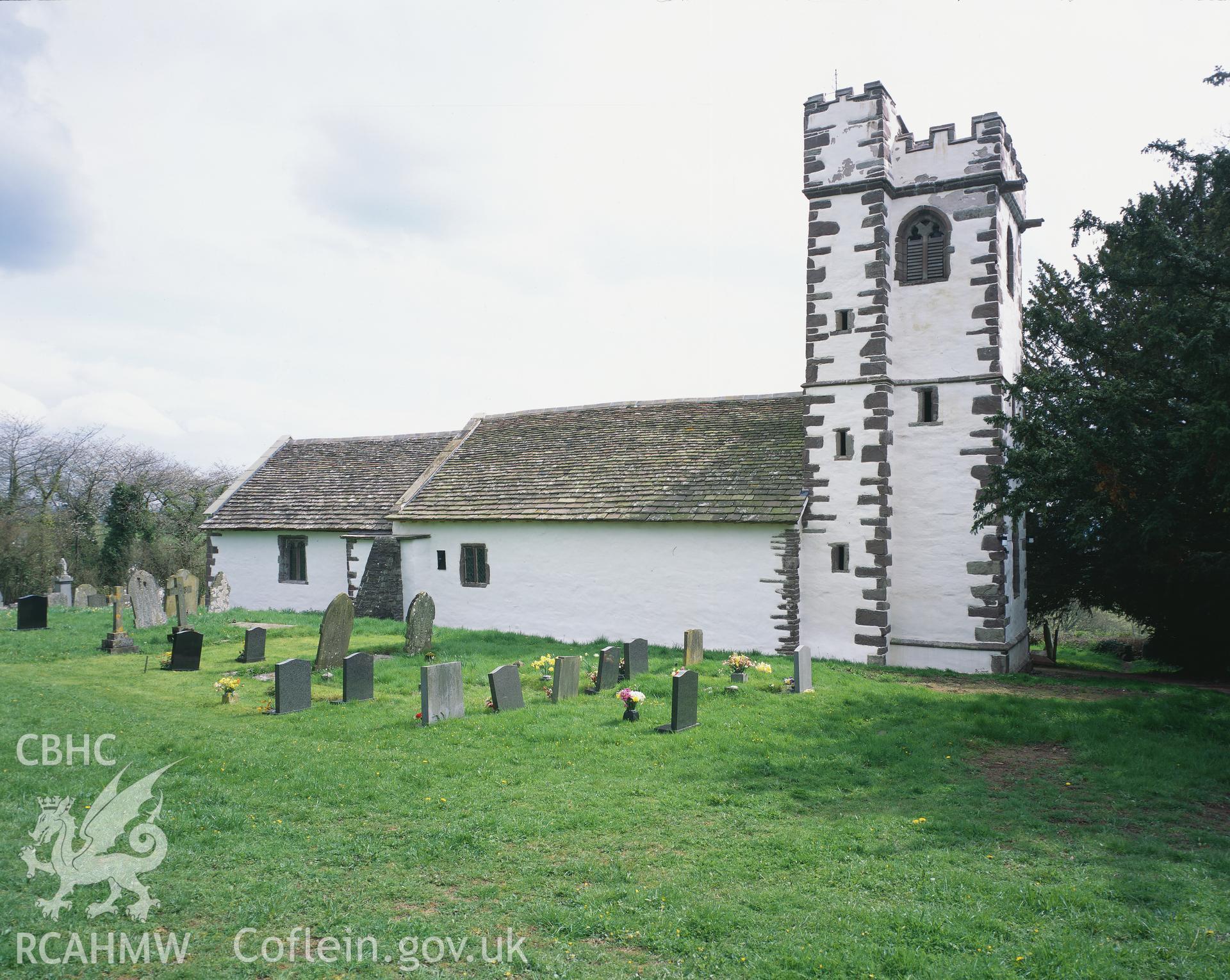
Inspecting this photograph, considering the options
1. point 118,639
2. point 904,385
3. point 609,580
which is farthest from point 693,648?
point 118,639

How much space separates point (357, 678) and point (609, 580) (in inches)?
332

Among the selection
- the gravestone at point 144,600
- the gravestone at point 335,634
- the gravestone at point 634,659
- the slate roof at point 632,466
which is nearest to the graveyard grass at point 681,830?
the gravestone at point 634,659

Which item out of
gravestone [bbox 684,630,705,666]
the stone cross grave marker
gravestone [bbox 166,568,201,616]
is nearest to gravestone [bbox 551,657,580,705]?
gravestone [bbox 684,630,705,666]

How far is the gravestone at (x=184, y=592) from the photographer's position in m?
22.8

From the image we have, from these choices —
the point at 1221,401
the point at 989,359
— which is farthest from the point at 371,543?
the point at 1221,401

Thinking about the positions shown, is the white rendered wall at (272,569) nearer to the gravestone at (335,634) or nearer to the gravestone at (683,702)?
the gravestone at (335,634)

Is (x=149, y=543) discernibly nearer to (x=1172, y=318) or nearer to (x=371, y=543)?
(x=371, y=543)

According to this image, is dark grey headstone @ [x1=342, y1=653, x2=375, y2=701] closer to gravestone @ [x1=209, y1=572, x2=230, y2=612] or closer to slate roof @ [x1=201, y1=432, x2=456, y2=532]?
slate roof @ [x1=201, y1=432, x2=456, y2=532]

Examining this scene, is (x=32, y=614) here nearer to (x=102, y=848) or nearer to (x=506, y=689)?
(x=506, y=689)

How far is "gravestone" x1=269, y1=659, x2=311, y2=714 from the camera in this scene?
12.6m

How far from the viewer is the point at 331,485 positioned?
28359 mm

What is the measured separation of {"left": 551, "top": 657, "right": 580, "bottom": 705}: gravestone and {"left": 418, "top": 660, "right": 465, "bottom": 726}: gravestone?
1.74 metres

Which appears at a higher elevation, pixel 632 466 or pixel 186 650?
pixel 632 466

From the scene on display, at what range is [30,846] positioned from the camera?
711cm
